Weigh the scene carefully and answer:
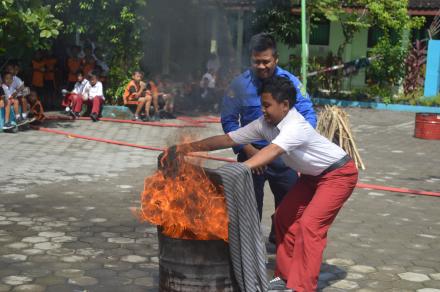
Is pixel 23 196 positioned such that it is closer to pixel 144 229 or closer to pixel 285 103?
pixel 144 229

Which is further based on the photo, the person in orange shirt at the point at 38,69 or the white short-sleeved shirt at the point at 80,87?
the person in orange shirt at the point at 38,69

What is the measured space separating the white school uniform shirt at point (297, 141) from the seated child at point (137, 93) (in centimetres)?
1097

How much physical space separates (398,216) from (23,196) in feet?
14.0

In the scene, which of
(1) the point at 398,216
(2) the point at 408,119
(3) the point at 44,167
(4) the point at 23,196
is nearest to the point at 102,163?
(3) the point at 44,167

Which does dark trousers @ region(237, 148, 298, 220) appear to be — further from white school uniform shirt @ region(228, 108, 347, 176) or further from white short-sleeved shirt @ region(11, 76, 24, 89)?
white short-sleeved shirt @ region(11, 76, 24, 89)

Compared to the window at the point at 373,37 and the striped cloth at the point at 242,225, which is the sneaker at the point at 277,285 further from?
the window at the point at 373,37

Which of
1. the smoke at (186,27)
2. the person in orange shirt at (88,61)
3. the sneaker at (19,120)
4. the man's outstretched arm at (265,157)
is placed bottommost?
A: the sneaker at (19,120)

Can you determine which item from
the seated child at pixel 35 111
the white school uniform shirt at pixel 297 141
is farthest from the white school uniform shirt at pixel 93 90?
the white school uniform shirt at pixel 297 141

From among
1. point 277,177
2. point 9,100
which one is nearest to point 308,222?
point 277,177

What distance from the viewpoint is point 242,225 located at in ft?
12.9

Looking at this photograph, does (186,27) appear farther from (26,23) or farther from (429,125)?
(429,125)

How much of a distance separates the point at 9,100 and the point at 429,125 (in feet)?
27.9

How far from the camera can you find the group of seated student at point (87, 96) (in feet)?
49.7

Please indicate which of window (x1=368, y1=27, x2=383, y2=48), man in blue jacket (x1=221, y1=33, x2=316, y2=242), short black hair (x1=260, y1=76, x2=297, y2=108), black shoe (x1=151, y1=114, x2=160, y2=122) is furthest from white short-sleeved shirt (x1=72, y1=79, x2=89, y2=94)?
window (x1=368, y1=27, x2=383, y2=48)
